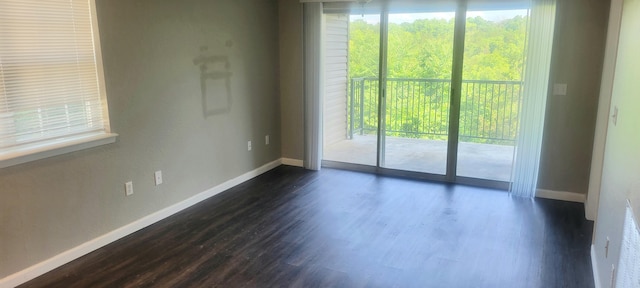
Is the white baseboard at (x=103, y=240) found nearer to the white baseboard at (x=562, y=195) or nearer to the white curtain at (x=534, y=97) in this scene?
the white curtain at (x=534, y=97)

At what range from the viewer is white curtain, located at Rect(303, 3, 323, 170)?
16.1 ft

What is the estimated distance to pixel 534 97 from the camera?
13.4 feet

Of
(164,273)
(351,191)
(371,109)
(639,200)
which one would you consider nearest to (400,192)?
(351,191)

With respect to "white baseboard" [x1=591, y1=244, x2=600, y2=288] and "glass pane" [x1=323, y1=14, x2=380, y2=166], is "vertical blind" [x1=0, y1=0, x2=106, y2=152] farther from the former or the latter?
"white baseboard" [x1=591, y1=244, x2=600, y2=288]

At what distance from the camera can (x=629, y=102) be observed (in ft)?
7.23

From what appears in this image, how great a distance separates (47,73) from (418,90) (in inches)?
137

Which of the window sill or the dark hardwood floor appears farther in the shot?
the dark hardwood floor

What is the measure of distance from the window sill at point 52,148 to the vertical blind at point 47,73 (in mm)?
42

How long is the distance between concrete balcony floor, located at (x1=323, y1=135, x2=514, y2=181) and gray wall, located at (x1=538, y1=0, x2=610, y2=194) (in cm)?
49

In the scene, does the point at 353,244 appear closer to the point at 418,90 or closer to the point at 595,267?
the point at 595,267

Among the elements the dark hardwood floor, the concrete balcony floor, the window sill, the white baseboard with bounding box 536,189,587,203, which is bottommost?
the dark hardwood floor

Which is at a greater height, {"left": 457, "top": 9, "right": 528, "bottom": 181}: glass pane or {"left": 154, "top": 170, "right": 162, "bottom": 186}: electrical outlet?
{"left": 457, "top": 9, "right": 528, "bottom": 181}: glass pane

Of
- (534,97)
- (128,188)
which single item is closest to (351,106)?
(534,97)


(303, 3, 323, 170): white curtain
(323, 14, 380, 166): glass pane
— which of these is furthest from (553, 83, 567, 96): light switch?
(303, 3, 323, 170): white curtain
